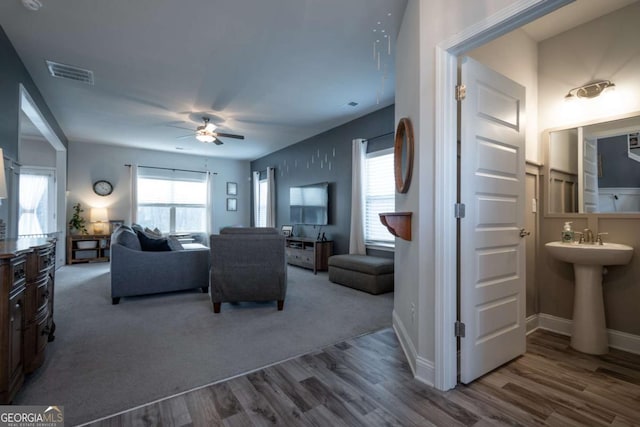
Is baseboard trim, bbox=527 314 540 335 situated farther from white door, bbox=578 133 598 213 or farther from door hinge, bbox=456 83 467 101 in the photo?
door hinge, bbox=456 83 467 101

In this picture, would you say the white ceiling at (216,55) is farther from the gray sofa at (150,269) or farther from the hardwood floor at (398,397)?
the hardwood floor at (398,397)

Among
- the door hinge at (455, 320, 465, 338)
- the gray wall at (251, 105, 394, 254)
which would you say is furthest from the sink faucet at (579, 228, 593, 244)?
the gray wall at (251, 105, 394, 254)

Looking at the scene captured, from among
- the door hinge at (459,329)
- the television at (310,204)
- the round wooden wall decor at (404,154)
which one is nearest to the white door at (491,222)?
the door hinge at (459,329)

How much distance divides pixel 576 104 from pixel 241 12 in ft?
9.85

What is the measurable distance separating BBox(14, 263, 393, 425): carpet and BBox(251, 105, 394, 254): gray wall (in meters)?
1.73

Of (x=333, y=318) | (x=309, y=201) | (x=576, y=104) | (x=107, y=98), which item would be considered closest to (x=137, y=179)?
(x=107, y=98)

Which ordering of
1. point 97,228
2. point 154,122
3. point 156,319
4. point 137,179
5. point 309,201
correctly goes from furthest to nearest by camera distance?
point 137,179
point 97,228
point 309,201
point 154,122
point 156,319

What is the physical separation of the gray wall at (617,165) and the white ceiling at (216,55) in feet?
3.51

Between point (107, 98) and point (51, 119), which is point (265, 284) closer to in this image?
point (107, 98)

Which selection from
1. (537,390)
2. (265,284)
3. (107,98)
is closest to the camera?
(537,390)

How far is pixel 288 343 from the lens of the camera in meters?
2.46

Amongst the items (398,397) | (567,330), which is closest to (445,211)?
(398,397)

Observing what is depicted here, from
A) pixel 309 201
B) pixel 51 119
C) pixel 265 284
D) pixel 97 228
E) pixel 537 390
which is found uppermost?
pixel 51 119

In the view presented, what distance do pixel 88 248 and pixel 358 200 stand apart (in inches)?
233
